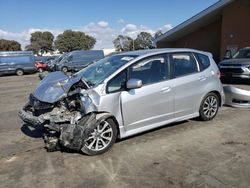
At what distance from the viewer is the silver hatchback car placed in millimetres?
5074

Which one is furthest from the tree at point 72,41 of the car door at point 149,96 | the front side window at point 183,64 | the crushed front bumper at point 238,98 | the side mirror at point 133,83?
the side mirror at point 133,83

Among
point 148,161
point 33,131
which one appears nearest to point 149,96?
point 148,161

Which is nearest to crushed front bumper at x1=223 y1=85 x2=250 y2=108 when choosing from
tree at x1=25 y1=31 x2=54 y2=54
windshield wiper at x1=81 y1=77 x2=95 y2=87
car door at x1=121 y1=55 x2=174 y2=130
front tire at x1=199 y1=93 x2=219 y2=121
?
front tire at x1=199 y1=93 x2=219 y2=121

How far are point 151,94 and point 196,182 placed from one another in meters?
2.03

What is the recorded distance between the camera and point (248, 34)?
73.9 ft

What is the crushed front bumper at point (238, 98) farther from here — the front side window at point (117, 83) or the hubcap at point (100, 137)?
the hubcap at point (100, 137)

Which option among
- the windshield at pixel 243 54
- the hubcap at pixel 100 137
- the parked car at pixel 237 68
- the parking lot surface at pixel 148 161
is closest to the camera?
the parking lot surface at pixel 148 161

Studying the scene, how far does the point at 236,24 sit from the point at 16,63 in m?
19.4

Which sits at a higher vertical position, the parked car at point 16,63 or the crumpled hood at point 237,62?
the crumpled hood at point 237,62

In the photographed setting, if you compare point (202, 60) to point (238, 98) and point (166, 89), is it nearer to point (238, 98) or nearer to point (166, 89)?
point (166, 89)

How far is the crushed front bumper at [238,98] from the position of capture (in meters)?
8.43

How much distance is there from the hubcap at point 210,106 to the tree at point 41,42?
91.3m

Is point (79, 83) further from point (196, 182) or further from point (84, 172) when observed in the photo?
point (196, 182)

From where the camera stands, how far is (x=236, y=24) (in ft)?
76.2
